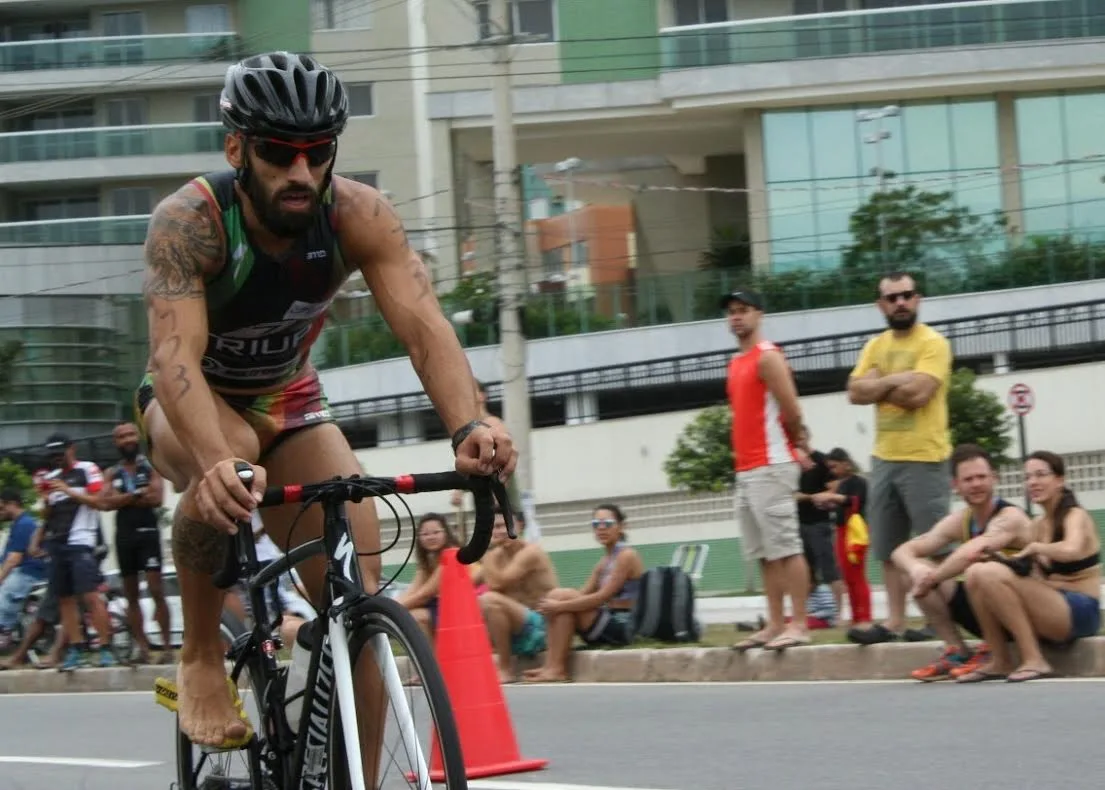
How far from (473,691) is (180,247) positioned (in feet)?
11.0

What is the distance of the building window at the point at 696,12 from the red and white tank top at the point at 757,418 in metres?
33.5

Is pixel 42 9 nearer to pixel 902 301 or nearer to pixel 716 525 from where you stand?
pixel 716 525

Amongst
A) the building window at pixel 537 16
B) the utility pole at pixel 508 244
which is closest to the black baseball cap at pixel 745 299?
the utility pole at pixel 508 244

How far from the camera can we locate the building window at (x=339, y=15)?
51.2m

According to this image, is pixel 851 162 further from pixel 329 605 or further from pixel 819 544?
pixel 329 605

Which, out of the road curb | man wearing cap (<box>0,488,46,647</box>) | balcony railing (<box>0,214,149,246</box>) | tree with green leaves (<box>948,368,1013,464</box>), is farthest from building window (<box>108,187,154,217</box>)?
the road curb

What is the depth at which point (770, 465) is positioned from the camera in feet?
36.6

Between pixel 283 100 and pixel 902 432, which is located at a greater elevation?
pixel 283 100

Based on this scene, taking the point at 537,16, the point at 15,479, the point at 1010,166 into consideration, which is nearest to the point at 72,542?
the point at 15,479

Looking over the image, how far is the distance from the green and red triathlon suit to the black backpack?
7.35 meters

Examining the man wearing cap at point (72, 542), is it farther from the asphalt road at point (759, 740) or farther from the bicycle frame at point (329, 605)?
the bicycle frame at point (329, 605)

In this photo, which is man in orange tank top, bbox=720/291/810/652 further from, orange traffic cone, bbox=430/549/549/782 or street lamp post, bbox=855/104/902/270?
street lamp post, bbox=855/104/902/270

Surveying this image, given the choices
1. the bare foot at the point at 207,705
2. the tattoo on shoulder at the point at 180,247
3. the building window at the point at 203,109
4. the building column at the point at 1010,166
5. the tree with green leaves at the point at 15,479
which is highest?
the building window at the point at 203,109

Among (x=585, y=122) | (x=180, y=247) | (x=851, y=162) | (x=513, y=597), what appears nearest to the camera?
(x=180, y=247)
